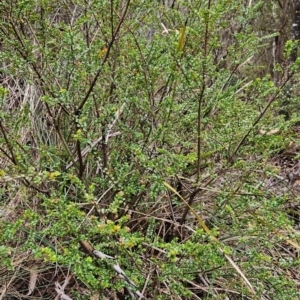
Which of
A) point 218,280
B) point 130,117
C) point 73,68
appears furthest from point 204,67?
point 218,280

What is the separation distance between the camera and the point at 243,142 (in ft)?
4.41

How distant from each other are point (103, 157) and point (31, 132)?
1.53ft

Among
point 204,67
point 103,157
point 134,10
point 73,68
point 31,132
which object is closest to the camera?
point 204,67

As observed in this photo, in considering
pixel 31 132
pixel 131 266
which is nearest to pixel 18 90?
pixel 31 132

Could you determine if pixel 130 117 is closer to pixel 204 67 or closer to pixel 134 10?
pixel 134 10

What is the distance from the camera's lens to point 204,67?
1168 millimetres

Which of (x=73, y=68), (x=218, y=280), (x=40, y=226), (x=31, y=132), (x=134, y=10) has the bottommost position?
(x=218, y=280)

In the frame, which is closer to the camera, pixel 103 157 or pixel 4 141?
pixel 4 141

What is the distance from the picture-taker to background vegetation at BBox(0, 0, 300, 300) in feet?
3.81

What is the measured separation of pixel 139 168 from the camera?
144 centimetres

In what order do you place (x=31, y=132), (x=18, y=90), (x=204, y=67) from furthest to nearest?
(x=18, y=90), (x=31, y=132), (x=204, y=67)

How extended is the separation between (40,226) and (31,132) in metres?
0.45

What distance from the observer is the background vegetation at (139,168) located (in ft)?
3.81

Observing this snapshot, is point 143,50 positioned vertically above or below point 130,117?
above
